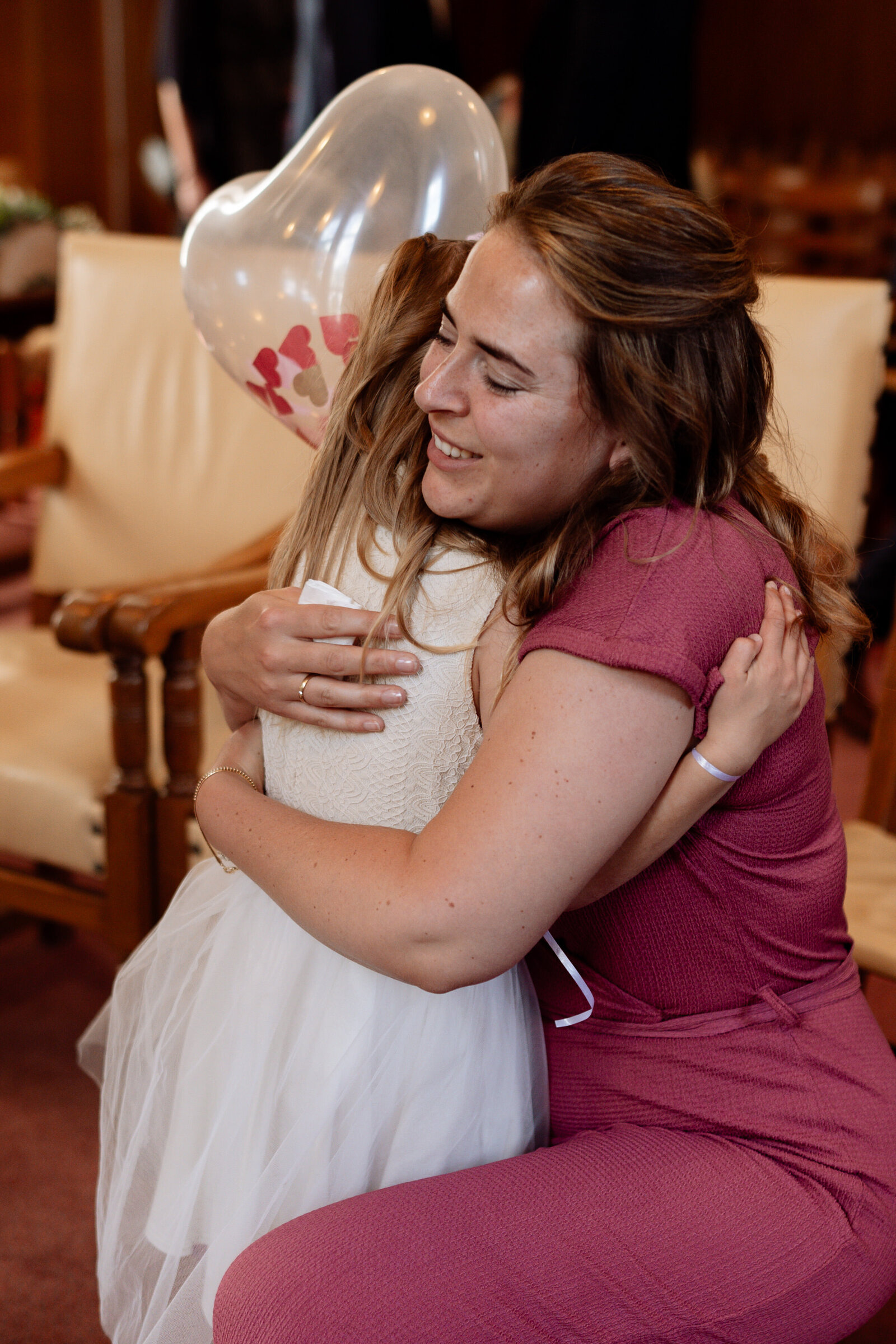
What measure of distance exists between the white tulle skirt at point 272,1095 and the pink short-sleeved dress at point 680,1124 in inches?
2.4

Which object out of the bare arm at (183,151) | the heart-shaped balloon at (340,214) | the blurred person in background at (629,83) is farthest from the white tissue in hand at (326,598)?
the bare arm at (183,151)

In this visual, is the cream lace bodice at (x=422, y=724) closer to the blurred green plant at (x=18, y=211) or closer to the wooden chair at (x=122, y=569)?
the wooden chair at (x=122, y=569)

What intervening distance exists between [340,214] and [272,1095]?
2.73 ft

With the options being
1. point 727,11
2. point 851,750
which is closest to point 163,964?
point 851,750

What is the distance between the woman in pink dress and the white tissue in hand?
0.15ft

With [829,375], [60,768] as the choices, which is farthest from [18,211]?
[829,375]

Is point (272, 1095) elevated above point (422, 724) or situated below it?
below

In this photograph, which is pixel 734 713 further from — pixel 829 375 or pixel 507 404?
pixel 829 375

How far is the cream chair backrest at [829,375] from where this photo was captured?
1.62 metres

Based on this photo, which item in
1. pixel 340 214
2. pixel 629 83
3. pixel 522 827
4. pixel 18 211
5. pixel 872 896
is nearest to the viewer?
pixel 522 827

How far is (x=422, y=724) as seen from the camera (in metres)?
0.94

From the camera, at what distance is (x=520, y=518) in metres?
0.93

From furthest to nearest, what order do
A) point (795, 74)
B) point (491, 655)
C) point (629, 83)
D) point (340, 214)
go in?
1. point (795, 74)
2. point (629, 83)
3. point (340, 214)
4. point (491, 655)

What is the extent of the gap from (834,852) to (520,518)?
1.22 ft
